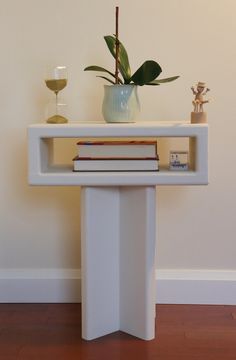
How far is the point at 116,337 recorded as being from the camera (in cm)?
196

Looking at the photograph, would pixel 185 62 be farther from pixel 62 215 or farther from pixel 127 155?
pixel 62 215

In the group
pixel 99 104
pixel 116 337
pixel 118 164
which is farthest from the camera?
pixel 99 104

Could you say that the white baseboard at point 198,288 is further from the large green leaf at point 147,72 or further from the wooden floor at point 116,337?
the large green leaf at point 147,72

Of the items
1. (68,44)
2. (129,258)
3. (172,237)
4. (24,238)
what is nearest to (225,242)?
(172,237)

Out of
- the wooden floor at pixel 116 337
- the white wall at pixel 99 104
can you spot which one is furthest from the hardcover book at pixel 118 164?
the wooden floor at pixel 116 337

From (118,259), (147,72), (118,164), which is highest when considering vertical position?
(147,72)

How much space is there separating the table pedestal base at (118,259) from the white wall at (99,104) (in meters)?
0.41

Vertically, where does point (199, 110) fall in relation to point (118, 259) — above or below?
above

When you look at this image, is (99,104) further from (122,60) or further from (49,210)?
(49,210)

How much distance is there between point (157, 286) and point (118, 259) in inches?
16.2

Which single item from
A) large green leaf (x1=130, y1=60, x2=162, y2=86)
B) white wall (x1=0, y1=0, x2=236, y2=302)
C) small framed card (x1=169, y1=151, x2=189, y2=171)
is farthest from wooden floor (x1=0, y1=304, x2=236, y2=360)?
large green leaf (x1=130, y1=60, x2=162, y2=86)

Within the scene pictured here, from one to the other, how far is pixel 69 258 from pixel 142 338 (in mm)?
564

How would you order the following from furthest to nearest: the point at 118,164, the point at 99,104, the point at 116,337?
the point at 99,104
the point at 116,337
the point at 118,164

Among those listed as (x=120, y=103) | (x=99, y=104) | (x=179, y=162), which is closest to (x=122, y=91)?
(x=120, y=103)
